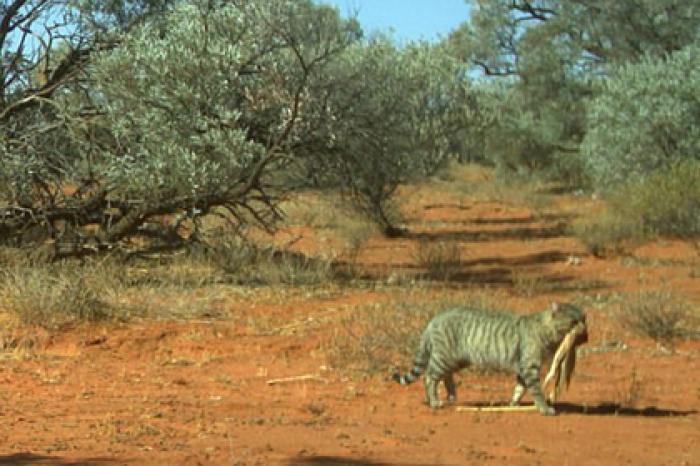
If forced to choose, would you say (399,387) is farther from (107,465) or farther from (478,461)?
(107,465)

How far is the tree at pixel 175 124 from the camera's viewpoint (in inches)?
519

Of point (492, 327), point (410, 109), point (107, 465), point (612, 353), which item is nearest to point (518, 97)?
point (410, 109)

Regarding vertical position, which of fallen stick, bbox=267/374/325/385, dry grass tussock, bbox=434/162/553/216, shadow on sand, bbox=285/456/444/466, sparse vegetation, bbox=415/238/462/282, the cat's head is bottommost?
shadow on sand, bbox=285/456/444/466

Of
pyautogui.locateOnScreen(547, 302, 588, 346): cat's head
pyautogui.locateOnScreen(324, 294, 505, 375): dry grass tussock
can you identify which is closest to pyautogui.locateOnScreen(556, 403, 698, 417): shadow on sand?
pyautogui.locateOnScreen(547, 302, 588, 346): cat's head

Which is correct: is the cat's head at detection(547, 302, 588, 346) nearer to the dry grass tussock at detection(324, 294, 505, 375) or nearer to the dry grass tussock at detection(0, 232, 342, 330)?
the dry grass tussock at detection(324, 294, 505, 375)

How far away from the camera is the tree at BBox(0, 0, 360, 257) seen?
43.2ft

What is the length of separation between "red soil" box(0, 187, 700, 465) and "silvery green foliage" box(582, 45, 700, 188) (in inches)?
313

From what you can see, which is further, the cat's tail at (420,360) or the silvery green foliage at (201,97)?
the silvery green foliage at (201,97)

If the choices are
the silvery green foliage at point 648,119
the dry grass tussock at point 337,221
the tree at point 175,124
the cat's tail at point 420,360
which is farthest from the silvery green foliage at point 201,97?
the silvery green foliage at point 648,119

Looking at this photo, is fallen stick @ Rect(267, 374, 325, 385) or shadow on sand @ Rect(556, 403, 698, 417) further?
fallen stick @ Rect(267, 374, 325, 385)

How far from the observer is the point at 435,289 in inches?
540

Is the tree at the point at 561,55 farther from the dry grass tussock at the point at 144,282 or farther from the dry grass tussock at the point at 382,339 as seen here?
the dry grass tussock at the point at 382,339

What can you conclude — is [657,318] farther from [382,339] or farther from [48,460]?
[48,460]

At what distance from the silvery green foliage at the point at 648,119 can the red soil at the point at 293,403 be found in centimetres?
796
